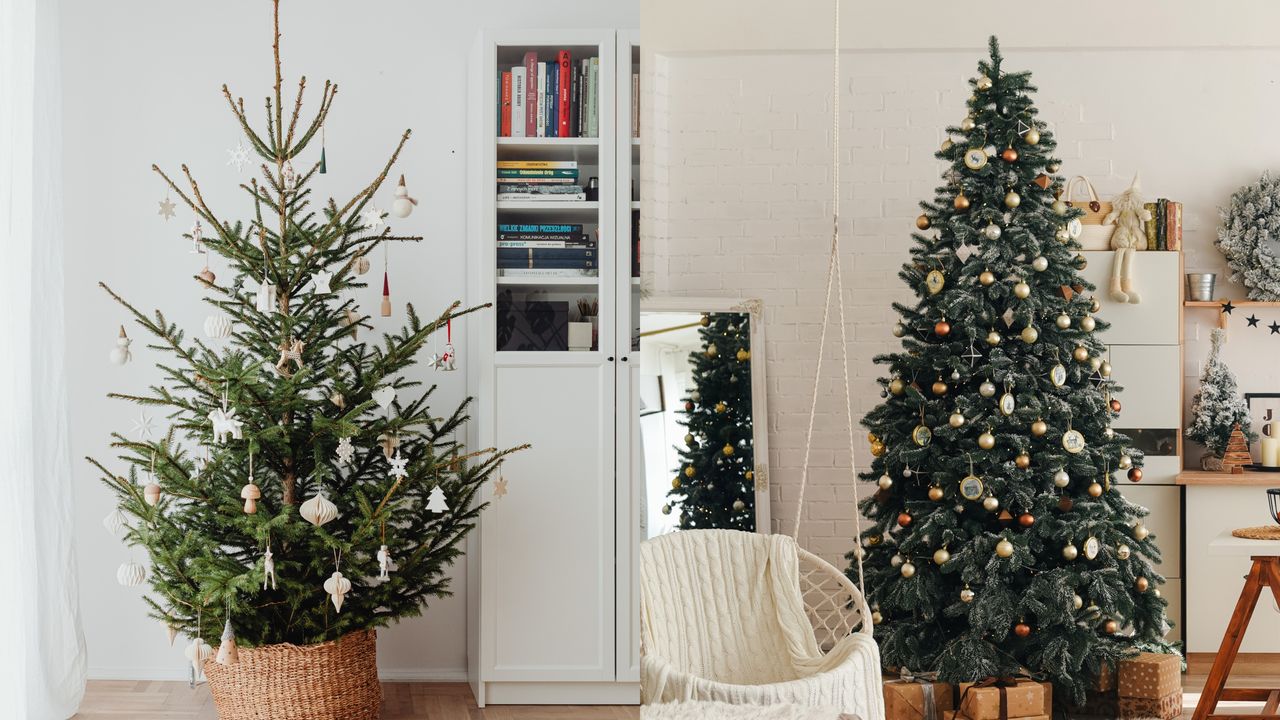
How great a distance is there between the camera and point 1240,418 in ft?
11.6

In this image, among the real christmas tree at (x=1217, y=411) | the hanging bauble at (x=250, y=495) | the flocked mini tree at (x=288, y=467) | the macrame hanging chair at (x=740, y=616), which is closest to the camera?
the macrame hanging chair at (x=740, y=616)

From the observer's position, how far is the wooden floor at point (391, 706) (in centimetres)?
253

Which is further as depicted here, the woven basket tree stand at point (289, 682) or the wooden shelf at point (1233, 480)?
the wooden shelf at point (1233, 480)

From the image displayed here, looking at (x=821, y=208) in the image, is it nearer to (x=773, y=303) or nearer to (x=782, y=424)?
(x=773, y=303)

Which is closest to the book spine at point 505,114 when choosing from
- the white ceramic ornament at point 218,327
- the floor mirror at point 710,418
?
the floor mirror at point 710,418

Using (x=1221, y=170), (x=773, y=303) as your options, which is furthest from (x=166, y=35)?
(x=1221, y=170)

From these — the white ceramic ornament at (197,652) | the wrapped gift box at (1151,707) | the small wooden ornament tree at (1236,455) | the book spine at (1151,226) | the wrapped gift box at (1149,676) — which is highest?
the book spine at (1151,226)

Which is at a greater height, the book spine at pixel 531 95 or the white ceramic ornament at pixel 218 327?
the book spine at pixel 531 95

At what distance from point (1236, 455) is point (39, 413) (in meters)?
3.60

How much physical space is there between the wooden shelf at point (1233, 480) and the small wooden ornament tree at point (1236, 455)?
0.11 ft

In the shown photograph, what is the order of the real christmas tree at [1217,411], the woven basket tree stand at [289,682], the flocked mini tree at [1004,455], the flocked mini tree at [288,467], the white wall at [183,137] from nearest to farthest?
the flocked mini tree at [288,467] → the woven basket tree stand at [289,682] → the white wall at [183,137] → the flocked mini tree at [1004,455] → the real christmas tree at [1217,411]

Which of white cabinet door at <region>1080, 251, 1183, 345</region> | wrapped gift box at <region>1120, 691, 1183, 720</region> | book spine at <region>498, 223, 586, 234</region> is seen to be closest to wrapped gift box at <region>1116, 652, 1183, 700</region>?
wrapped gift box at <region>1120, 691, 1183, 720</region>

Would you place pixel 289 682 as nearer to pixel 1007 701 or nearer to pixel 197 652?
pixel 197 652

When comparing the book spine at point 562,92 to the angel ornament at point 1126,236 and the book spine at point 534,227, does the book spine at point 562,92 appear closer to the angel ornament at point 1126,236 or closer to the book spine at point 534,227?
the book spine at point 534,227
